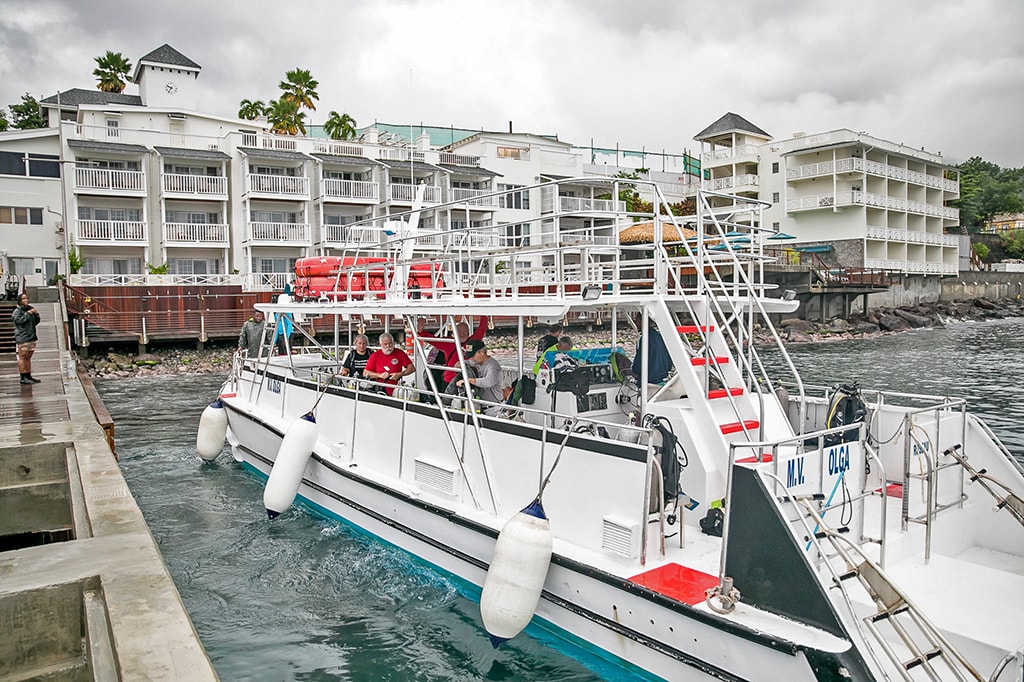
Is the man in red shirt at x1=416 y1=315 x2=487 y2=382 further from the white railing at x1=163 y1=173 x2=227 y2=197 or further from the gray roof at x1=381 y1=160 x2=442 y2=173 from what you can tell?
the gray roof at x1=381 y1=160 x2=442 y2=173

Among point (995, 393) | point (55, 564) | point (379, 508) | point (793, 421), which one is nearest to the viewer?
point (55, 564)

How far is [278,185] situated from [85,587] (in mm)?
40618

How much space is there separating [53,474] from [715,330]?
8934 millimetres

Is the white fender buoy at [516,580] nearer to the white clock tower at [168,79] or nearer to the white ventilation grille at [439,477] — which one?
the white ventilation grille at [439,477]

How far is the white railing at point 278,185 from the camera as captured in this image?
4256cm

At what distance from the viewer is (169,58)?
1889 inches

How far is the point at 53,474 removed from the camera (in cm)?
1035

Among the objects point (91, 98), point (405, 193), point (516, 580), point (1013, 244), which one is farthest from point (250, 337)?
point (1013, 244)

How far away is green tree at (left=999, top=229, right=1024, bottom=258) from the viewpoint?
84175mm

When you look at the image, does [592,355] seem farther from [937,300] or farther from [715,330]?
[937,300]

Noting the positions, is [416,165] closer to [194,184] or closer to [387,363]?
[194,184]

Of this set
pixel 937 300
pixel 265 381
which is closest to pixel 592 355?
pixel 265 381

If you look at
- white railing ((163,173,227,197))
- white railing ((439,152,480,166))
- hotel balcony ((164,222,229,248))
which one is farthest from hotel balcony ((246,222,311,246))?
white railing ((439,152,480,166))

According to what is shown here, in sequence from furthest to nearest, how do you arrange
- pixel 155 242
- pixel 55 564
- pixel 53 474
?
pixel 155 242 → pixel 53 474 → pixel 55 564
